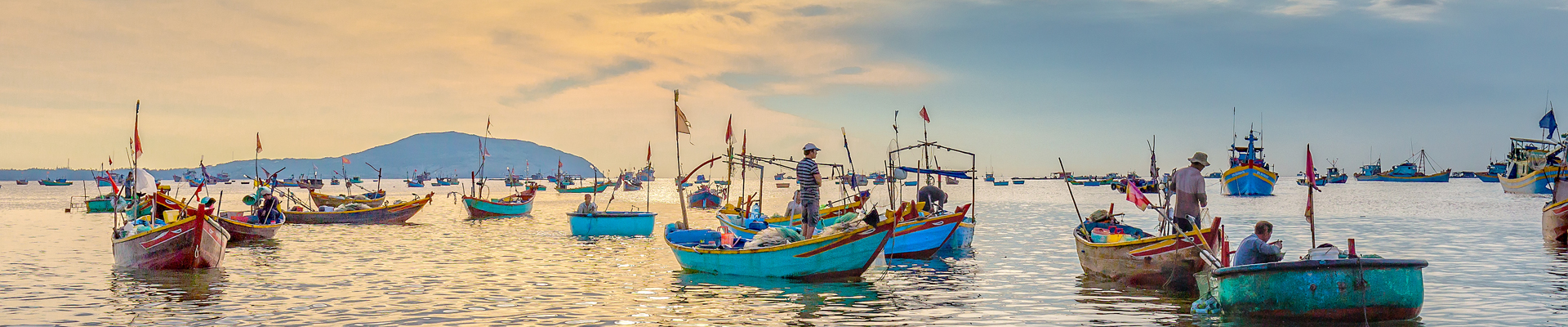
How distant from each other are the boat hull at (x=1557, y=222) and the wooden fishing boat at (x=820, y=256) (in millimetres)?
18965

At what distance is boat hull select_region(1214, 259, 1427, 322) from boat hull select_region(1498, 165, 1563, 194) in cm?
7248

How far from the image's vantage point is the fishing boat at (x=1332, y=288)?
37.9 feet

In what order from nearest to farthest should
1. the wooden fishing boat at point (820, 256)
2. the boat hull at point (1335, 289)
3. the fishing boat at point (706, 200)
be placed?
the boat hull at point (1335, 289)
the wooden fishing boat at point (820, 256)
the fishing boat at point (706, 200)

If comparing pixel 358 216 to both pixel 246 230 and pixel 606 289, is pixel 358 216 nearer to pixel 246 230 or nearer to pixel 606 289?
pixel 246 230

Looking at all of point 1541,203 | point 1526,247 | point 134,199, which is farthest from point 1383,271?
point 1541,203

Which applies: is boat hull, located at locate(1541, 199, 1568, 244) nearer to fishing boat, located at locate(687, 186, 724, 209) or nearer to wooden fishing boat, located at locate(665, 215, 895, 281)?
wooden fishing boat, located at locate(665, 215, 895, 281)

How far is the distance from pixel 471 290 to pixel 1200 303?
11.3m

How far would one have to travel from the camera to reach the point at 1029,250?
27.2m

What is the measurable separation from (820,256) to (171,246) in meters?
12.4

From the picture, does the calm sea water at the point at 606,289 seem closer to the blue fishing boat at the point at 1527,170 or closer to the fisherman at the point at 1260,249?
the fisherman at the point at 1260,249

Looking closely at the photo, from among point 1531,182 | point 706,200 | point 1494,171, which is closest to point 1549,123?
point 1531,182

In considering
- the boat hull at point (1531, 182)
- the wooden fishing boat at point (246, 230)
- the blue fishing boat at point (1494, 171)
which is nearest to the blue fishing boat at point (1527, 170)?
the boat hull at point (1531, 182)

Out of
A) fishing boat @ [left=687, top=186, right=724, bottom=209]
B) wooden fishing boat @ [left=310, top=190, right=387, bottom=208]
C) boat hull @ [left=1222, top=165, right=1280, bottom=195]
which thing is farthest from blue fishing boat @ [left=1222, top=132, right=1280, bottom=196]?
wooden fishing boat @ [left=310, top=190, right=387, bottom=208]

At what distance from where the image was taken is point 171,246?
63.6ft
